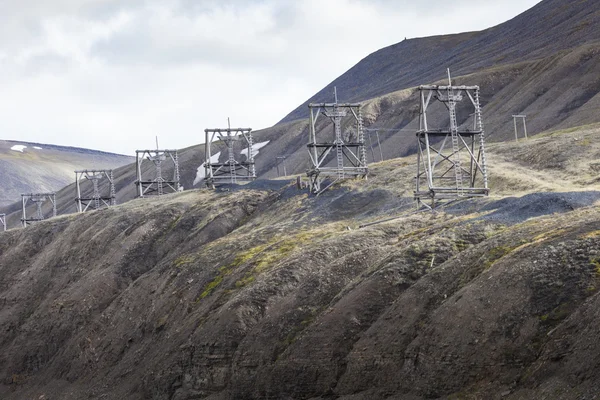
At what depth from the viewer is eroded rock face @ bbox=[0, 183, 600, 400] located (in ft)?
113

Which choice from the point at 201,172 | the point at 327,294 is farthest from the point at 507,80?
the point at 327,294

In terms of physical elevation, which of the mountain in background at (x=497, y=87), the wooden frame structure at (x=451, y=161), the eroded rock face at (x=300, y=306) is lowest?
the eroded rock face at (x=300, y=306)

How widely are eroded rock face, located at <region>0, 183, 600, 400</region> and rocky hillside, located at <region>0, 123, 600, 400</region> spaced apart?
→ 10 cm

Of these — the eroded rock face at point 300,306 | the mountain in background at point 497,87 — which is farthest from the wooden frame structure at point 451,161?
the mountain in background at point 497,87

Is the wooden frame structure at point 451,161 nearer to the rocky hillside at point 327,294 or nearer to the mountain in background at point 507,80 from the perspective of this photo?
the rocky hillside at point 327,294

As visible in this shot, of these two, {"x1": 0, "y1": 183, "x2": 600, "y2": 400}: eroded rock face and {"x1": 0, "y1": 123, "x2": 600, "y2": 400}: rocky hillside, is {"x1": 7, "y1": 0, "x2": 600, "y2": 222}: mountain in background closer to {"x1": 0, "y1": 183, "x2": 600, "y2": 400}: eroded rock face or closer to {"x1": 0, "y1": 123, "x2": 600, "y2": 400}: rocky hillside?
{"x1": 0, "y1": 123, "x2": 600, "y2": 400}: rocky hillside

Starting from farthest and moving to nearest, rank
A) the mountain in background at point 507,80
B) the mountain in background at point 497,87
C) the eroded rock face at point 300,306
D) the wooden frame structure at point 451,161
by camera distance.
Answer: the mountain in background at point 497,87
the mountain in background at point 507,80
the wooden frame structure at point 451,161
the eroded rock face at point 300,306

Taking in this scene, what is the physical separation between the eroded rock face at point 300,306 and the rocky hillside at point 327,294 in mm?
100

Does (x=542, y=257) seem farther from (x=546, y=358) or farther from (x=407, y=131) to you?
(x=407, y=131)

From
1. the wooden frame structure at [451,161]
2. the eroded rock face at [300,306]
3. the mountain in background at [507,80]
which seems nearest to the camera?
the eroded rock face at [300,306]

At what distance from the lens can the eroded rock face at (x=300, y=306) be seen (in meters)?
34.5

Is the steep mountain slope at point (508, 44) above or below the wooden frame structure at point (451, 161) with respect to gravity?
above

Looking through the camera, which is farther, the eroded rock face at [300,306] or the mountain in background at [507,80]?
the mountain in background at [507,80]

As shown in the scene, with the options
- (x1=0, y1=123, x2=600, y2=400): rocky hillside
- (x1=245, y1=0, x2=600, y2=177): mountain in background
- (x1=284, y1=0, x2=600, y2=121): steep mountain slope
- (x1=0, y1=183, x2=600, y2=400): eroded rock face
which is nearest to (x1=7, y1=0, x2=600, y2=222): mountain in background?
(x1=245, y1=0, x2=600, y2=177): mountain in background
